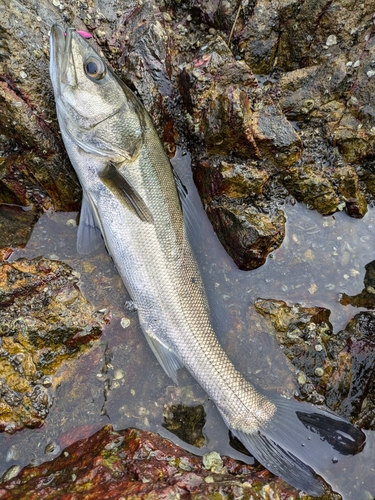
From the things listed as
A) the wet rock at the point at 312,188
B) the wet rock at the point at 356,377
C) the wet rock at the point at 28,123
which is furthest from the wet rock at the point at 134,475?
the wet rock at the point at 312,188

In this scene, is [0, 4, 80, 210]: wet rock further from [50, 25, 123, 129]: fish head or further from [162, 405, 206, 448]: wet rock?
[162, 405, 206, 448]: wet rock

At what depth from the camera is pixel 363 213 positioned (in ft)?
12.9

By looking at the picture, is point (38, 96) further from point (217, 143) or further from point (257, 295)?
point (257, 295)

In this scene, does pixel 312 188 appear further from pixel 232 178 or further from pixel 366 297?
pixel 366 297

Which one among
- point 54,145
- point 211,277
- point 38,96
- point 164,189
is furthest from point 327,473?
point 38,96

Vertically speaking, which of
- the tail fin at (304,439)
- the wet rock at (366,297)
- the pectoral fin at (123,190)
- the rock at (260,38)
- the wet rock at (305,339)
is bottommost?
the tail fin at (304,439)

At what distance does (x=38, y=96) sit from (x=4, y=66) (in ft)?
1.08

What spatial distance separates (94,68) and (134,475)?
119 inches

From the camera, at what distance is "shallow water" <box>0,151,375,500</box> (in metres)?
Answer: 3.16

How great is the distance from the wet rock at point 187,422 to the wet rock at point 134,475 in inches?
7.9

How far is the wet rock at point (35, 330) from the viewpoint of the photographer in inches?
118

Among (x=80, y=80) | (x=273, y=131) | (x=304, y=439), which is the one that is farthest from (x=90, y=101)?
(x=304, y=439)

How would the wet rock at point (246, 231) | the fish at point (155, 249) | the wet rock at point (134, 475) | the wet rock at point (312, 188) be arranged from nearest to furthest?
the wet rock at point (134, 475)
the fish at point (155, 249)
the wet rock at point (246, 231)
the wet rock at point (312, 188)

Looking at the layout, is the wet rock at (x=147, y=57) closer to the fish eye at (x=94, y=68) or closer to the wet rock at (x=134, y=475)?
the fish eye at (x=94, y=68)
